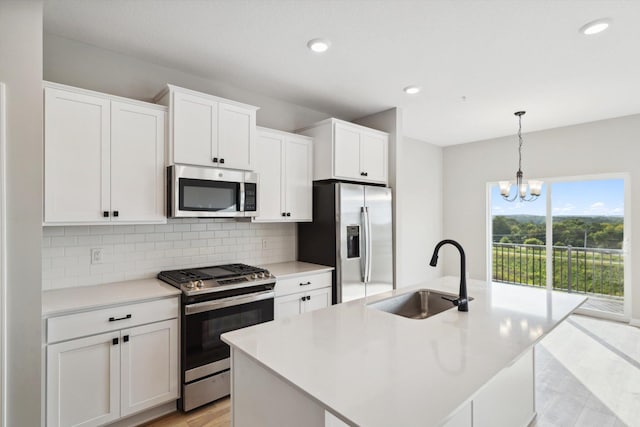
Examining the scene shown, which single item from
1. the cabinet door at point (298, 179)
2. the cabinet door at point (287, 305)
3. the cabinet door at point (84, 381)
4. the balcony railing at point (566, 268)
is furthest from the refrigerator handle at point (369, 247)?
the balcony railing at point (566, 268)

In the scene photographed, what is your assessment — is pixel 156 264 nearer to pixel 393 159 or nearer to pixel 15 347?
pixel 15 347

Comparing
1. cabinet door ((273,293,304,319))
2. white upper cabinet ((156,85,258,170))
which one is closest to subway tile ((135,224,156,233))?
white upper cabinet ((156,85,258,170))

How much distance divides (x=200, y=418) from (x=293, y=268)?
4.73 feet

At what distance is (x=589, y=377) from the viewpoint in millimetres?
2971

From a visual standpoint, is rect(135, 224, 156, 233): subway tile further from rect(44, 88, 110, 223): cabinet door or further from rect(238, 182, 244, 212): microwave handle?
rect(238, 182, 244, 212): microwave handle

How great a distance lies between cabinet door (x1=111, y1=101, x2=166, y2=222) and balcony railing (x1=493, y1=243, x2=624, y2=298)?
5.47 meters

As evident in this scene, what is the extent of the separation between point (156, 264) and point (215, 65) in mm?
1770

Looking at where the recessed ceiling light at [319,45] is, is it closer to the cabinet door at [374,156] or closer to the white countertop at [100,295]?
the cabinet door at [374,156]

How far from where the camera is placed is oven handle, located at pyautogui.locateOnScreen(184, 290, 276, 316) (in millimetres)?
2395

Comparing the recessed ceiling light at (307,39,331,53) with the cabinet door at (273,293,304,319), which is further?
the cabinet door at (273,293,304,319)

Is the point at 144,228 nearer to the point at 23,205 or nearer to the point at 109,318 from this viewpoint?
the point at 109,318

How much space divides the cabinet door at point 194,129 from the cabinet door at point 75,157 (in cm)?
46

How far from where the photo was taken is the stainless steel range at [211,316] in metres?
2.41

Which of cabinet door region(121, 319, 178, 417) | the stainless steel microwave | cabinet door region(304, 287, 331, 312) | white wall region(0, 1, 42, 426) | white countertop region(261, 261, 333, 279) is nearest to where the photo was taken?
white wall region(0, 1, 42, 426)
